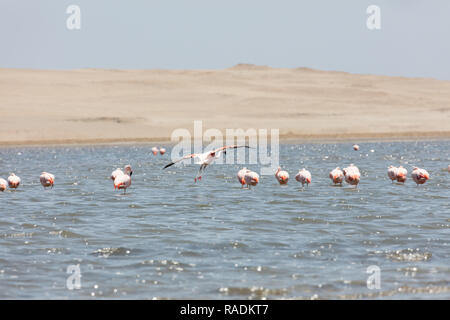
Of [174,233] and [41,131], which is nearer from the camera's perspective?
[174,233]

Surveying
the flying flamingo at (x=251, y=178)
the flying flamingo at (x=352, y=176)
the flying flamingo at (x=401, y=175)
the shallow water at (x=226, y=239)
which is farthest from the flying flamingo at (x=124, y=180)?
the flying flamingo at (x=401, y=175)

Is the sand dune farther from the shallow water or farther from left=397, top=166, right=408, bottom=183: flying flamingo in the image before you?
left=397, top=166, right=408, bottom=183: flying flamingo

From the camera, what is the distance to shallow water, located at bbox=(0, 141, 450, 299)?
386 inches

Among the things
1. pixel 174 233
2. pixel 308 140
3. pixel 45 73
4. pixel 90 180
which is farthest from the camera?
pixel 45 73

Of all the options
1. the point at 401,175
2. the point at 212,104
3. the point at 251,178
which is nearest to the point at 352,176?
the point at 401,175

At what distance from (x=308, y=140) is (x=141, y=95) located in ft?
103

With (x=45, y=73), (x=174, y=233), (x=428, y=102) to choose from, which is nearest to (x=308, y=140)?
(x=428, y=102)

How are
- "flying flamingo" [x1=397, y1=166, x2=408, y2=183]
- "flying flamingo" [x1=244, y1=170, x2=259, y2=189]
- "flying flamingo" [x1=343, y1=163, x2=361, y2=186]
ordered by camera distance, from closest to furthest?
1. "flying flamingo" [x1=244, y1=170, x2=259, y2=189]
2. "flying flamingo" [x1=343, y1=163, x2=361, y2=186]
3. "flying flamingo" [x1=397, y1=166, x2=408, y2=183]

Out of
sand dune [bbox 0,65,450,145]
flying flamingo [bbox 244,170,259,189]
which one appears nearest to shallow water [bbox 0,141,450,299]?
flying flamingo [bbox 244,170,259,189]

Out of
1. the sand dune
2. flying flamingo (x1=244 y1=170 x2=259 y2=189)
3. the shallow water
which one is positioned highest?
the sand dune

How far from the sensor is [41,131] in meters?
52.8

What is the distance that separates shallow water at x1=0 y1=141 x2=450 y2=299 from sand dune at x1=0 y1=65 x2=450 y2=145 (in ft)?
102
